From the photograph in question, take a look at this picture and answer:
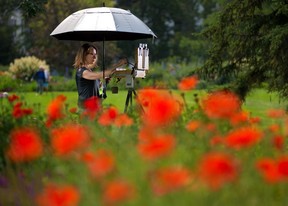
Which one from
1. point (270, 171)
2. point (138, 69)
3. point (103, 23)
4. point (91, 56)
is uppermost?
point (103, 23)

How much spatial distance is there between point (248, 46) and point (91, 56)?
318 cm

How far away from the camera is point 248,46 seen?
34.1ft

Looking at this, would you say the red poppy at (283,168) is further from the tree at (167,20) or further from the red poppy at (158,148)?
the tree at (167,20)

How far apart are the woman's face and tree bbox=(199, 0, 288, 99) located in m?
2.65

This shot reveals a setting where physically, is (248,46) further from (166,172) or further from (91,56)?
(166,172)

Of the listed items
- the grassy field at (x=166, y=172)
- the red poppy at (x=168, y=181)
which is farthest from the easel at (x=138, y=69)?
the red poppy at (x=168, y=181)

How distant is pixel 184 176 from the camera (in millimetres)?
2832

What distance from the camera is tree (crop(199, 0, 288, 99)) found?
9828 millimetres

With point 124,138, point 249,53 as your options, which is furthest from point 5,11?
A: point 124,138

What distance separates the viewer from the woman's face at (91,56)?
8094 millimetres

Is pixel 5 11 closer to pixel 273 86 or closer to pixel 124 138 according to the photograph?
pixel 273 86

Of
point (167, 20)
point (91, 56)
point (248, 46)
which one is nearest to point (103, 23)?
point (91, 56)

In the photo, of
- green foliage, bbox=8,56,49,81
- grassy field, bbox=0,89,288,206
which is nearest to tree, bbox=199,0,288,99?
grassy field, bbox=0,89,288,206

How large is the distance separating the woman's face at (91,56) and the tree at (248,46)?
265 centimetres
